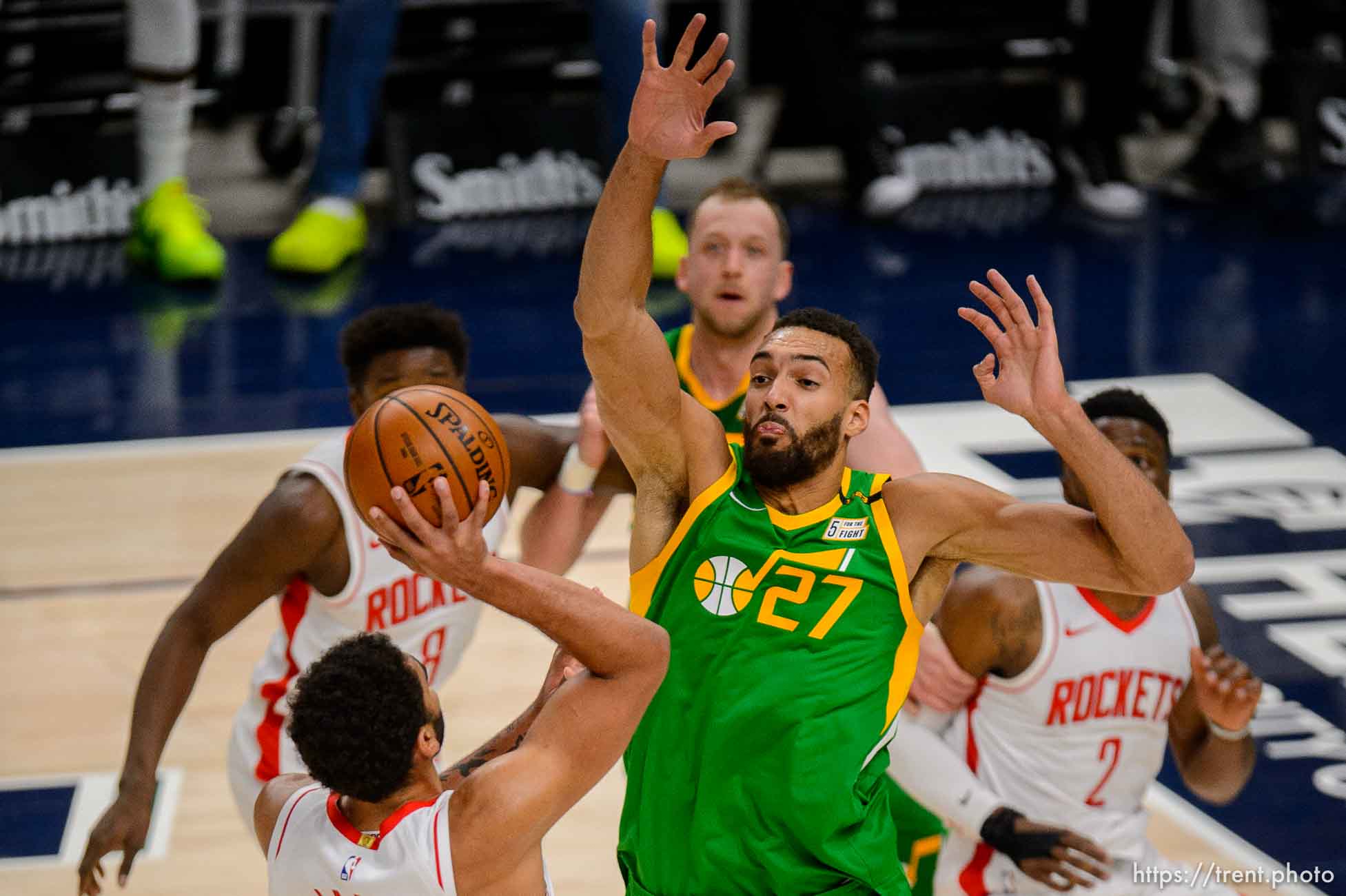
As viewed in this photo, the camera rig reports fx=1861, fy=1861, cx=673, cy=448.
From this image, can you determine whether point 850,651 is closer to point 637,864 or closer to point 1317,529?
point 637,864

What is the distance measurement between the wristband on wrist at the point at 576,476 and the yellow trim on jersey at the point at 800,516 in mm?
1117

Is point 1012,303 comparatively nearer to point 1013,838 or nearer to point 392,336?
point 1013,838

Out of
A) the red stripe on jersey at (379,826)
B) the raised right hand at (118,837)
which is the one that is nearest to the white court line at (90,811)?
the raised right hand at (118,837)

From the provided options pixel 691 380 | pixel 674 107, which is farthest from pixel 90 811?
pixel 674 107

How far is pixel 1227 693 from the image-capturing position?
414 cm

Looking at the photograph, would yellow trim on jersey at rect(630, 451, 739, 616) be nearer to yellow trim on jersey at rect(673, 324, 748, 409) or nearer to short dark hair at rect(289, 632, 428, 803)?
short dark hair at rect(289, 632, 428, 803)

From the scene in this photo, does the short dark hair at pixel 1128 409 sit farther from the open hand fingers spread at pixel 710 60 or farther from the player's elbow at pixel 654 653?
the player's elbow at pixel 654 653

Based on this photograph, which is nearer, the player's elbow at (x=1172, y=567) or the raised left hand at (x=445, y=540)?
the raised left hand at (x=445, y=540)

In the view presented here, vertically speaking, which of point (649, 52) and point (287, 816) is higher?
point (649, 52)

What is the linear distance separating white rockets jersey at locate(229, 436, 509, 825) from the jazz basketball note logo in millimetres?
881

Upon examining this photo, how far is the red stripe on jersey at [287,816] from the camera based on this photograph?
10.6ft

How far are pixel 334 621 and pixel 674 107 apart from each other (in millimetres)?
1673

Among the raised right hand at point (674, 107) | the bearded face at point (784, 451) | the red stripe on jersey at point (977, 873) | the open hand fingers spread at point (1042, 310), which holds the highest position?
the raised right hand at point (674, 107)

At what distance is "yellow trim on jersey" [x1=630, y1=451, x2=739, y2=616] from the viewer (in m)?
3.59
